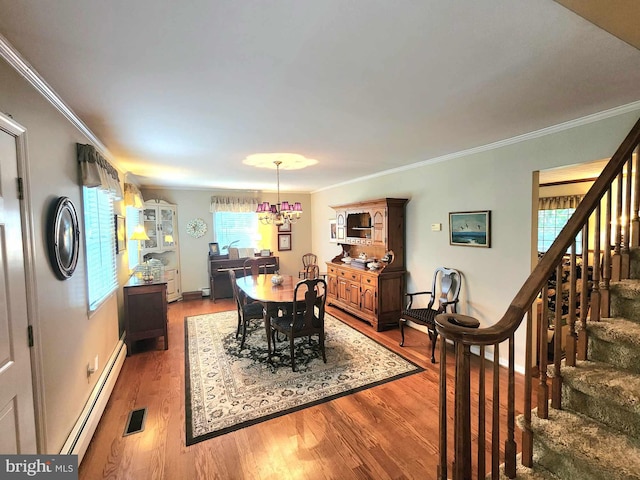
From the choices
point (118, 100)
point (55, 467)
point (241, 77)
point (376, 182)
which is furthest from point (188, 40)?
point (376, 182)

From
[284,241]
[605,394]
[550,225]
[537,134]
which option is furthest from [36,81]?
[550,225]

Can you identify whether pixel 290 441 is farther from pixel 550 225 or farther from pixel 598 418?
pixel 550 225

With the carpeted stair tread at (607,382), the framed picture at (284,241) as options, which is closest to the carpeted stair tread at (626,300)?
the carpeted stair tread at (607,382)

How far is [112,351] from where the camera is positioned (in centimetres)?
324

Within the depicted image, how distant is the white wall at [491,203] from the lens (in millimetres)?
2586

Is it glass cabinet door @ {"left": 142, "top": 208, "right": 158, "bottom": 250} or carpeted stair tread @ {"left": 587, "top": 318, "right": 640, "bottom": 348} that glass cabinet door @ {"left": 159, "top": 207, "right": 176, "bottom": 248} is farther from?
carpeted stair tread @ {"left": 587, "top": 318, "right": 640, "bottom": 348}

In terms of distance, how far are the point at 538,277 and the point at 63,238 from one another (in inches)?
112

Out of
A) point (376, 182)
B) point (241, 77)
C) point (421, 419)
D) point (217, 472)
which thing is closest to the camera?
point (241, 77)

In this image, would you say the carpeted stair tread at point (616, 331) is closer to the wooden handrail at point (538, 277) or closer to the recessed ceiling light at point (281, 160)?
the wooden handrail at point (538, 277)

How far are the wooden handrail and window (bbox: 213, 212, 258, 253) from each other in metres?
6.15

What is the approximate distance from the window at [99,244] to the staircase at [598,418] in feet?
10.8

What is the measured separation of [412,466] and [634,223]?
85.6 inches

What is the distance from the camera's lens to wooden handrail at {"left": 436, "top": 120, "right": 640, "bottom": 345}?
3.90 feet

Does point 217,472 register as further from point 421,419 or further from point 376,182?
point 376,182
